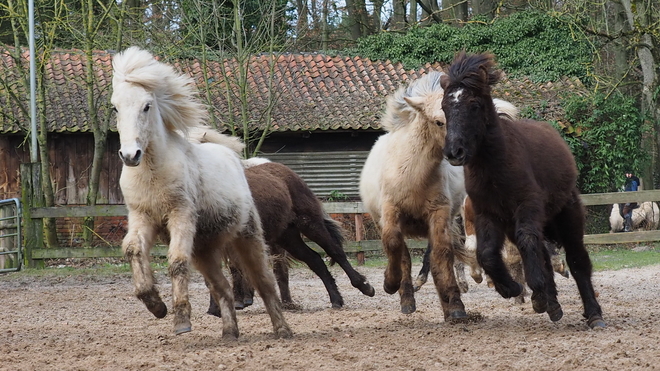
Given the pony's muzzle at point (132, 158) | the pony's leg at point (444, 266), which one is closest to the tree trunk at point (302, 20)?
the pony's leg at point (444, 266)

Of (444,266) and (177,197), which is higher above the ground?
(177,197)

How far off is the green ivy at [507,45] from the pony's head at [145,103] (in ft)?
67.5

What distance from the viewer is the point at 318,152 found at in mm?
24625

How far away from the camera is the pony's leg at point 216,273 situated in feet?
22.1

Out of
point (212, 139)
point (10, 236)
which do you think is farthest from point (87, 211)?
point (212, 139)

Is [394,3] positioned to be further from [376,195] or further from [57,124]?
[376,195]

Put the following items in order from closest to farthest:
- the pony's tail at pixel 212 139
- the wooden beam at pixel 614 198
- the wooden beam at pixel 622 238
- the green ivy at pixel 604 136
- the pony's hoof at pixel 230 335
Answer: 1. the pony's hoof at pixel 230 335
2. the pony's tail at pixel 212 139
3. the wooden beam at pixel 622 238
4. the wooden beam at pixel 614 198
5. the green ivy at pixel 604 136

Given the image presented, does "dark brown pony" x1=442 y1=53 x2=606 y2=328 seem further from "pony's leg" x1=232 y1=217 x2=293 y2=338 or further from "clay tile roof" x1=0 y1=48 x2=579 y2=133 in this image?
"clay tile roof" x1=0 y1=48 x2=579 y2=133

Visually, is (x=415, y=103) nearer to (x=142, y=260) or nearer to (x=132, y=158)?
(x=132, y=158)

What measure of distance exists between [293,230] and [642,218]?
1566 centimetres

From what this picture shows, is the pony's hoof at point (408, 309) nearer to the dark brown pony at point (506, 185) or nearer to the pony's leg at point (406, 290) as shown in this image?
the pony's leg at point (406, 290)

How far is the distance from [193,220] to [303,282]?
7083 mm

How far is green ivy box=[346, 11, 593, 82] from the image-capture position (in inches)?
1034

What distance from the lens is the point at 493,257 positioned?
6.62 meters
